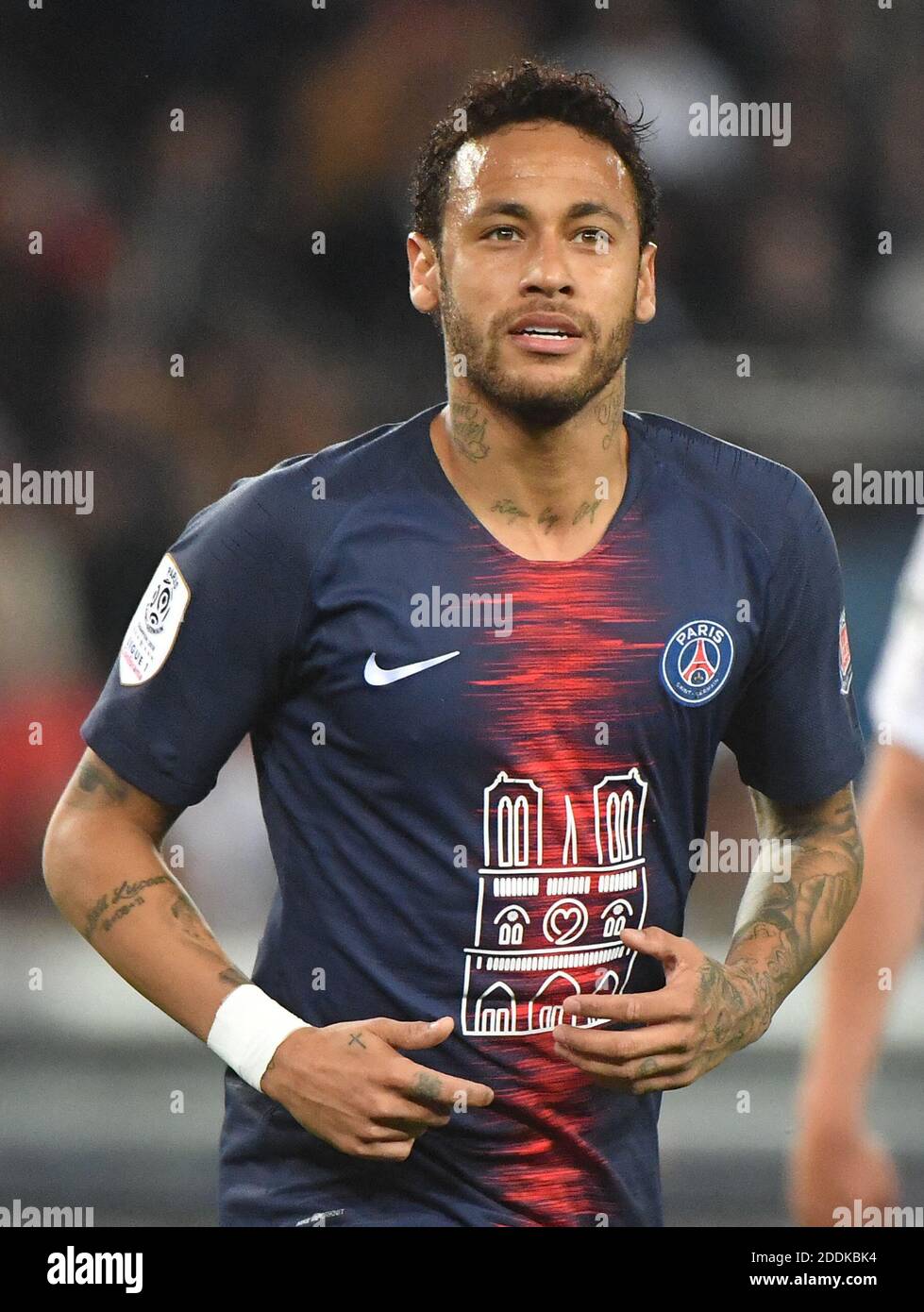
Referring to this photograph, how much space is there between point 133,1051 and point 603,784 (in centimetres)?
189

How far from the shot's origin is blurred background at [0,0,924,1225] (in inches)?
145

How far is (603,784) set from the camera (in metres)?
2.19

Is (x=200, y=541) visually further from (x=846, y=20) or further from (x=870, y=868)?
(x=846, y=20)

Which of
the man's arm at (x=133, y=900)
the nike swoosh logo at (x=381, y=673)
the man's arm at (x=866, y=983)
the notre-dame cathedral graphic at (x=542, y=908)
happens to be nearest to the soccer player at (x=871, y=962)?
the man's arm at (x=866, y=983)

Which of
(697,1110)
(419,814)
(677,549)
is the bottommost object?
(697,1110)

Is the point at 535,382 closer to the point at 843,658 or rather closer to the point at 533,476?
the point at 533,476

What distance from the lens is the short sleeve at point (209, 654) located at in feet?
7.00

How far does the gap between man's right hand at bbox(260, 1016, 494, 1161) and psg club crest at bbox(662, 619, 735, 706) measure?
0.53 metres

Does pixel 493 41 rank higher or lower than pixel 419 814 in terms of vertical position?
higher

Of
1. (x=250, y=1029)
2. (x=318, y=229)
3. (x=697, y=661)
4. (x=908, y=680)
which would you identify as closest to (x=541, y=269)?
(x=697, y=661)

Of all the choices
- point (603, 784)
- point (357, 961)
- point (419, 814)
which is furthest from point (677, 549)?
point (357, 961)

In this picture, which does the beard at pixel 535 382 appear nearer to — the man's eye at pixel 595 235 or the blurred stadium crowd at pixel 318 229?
the man's eye at pixel 595 235

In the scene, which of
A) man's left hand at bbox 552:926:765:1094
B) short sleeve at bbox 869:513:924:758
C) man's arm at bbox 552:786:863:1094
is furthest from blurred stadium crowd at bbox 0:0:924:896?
man's left hand at bbox 552:926:765:1094

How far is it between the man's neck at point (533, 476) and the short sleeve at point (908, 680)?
49cm
